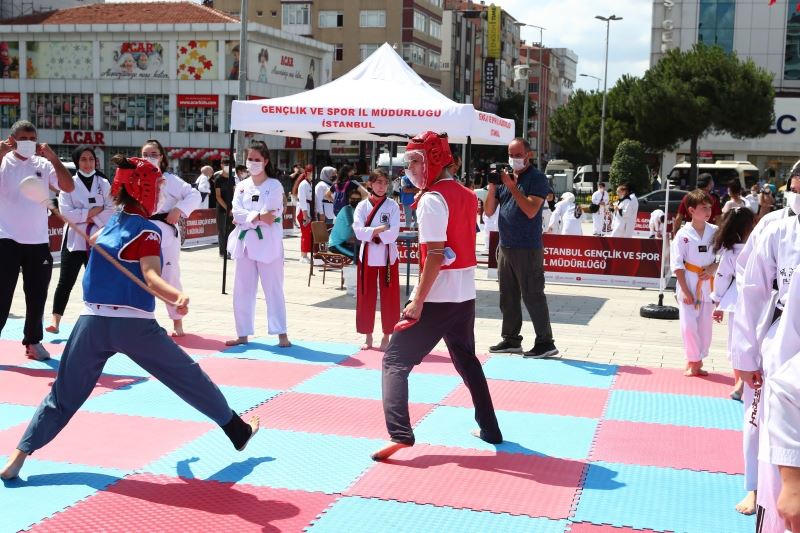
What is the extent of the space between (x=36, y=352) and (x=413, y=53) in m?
74.9

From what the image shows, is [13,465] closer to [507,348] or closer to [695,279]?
[507,348]

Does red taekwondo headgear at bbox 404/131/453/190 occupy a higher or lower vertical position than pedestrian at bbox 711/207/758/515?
higher

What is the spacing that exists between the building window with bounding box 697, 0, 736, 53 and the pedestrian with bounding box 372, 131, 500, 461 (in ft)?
227

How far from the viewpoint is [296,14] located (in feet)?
264

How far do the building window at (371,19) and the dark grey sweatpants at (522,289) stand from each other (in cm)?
7261

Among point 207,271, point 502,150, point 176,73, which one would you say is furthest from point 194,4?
point 207,271

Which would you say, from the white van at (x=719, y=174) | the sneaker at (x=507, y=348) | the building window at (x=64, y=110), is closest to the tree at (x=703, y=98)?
the white van at (x=719, y=174)

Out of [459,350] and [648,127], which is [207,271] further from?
[648,127]

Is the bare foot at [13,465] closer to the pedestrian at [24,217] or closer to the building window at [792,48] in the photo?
the pedestrian at [24,217]

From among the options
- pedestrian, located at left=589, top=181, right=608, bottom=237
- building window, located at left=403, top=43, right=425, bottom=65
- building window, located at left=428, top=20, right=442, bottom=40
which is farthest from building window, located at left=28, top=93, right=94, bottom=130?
pedestrian, located at left=589, top=181, right=608, bottom=237

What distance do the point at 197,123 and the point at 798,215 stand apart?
191ft

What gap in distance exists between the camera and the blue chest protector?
5176 mm

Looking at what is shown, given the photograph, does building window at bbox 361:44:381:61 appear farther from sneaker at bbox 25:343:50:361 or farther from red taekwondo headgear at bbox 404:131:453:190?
red taekwondo headgear at bbox 404:131:453:190

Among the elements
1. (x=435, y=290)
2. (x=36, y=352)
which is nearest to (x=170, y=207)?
(x=36, y=352)
